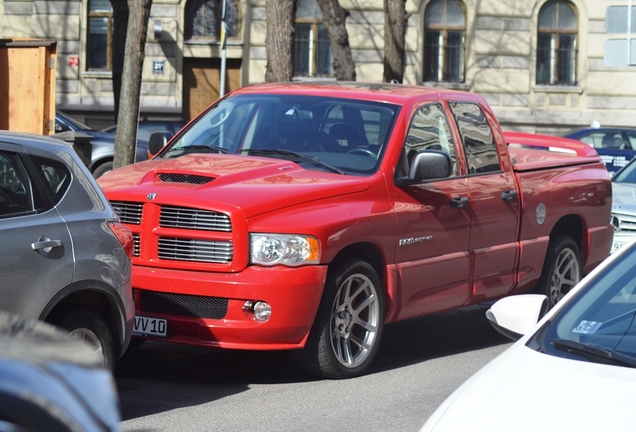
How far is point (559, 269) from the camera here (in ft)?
34.4

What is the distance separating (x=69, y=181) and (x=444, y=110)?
3.65 meters

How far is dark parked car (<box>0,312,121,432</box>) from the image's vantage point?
2539 millimetres

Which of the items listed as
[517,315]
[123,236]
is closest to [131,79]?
[123,236]

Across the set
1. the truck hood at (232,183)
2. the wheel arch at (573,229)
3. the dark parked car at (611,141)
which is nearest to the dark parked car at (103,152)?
the dark parked car at (611,141)

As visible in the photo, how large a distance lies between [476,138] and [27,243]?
449cm

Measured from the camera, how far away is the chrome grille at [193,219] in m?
7.45

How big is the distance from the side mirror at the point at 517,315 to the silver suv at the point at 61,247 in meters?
2.41

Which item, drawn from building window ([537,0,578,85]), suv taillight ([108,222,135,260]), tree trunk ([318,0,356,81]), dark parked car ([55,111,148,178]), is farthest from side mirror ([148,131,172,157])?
building window ([537,0,578,85])

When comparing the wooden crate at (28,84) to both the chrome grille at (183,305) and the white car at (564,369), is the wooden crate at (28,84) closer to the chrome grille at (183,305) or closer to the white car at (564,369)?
the chrome grille at (183,305)

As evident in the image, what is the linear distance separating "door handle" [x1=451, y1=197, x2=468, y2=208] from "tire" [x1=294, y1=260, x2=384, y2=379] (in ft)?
3.53

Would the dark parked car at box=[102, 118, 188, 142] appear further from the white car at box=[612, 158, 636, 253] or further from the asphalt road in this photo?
the asphalt road

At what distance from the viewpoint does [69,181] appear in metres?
6.54

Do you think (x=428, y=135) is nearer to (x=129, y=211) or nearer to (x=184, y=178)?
(x=184, y=178)

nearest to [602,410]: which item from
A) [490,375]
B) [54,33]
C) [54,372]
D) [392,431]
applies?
[490,375]
